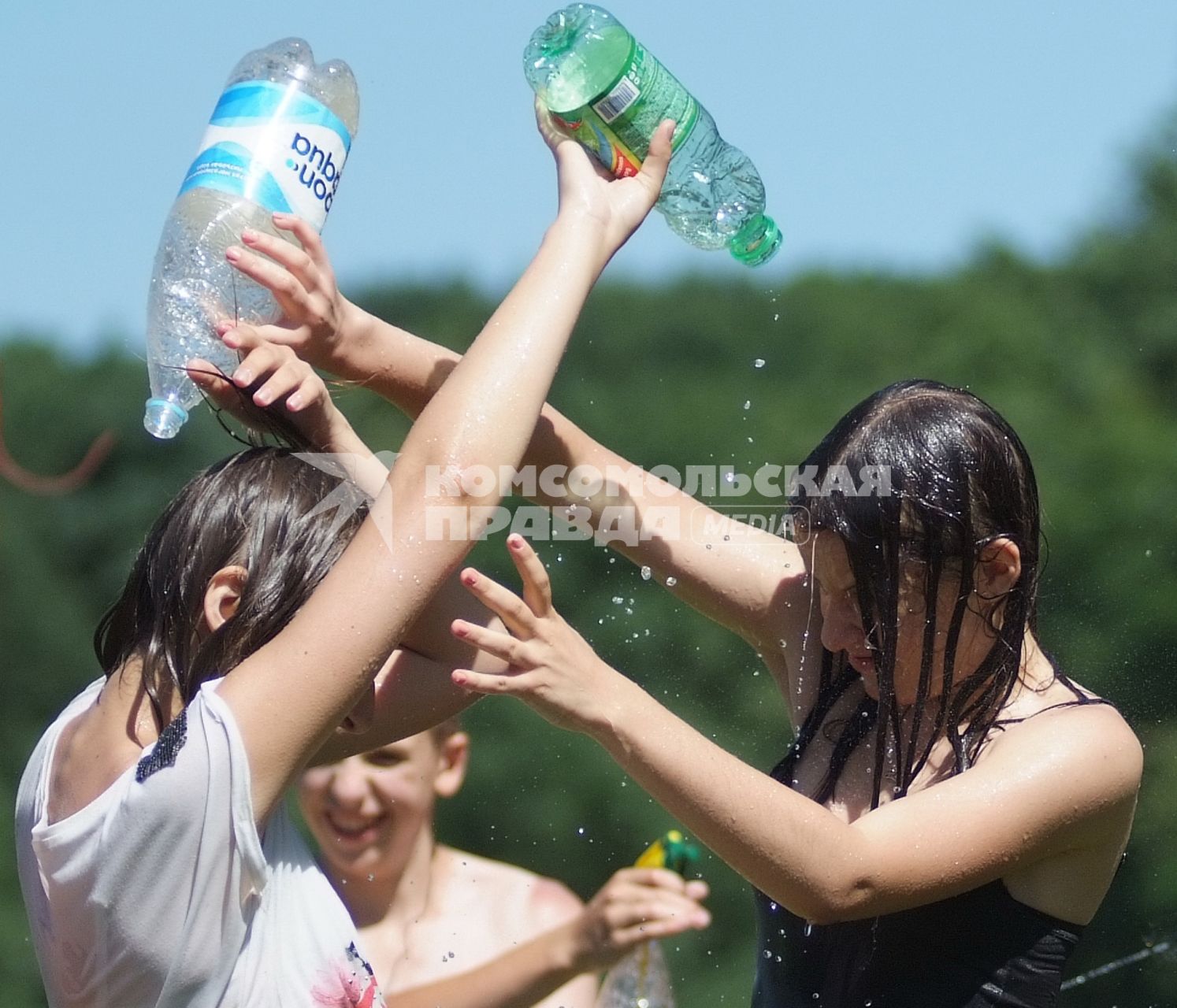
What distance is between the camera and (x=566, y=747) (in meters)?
9.06

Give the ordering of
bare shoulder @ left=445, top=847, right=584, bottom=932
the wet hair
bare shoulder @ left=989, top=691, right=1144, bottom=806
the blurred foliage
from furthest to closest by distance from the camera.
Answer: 1. the blurred foliage
2. bare shoulder @ left=445, top=847, right=584, bottom=932
3. the wet hair
4. bare shoulder @ left=989, top=691, right=1144, bottom=806

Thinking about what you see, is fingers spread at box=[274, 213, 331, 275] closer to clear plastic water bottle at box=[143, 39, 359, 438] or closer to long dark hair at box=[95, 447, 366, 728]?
clear plastic water bottle at box=[143, 39, 359, 438]

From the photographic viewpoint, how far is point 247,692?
1.89m

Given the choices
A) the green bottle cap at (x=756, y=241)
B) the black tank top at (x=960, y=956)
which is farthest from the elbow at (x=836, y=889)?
the green bottle cap at (x=756, y=241)

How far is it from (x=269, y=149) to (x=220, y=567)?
721 millimetres

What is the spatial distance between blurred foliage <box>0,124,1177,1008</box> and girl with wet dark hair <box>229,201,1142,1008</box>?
4.66 m

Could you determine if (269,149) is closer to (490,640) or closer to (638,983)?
(490,640)

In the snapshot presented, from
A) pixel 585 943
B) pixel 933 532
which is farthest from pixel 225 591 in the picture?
pixel 585 943

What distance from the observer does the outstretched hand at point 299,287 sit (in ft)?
7.66

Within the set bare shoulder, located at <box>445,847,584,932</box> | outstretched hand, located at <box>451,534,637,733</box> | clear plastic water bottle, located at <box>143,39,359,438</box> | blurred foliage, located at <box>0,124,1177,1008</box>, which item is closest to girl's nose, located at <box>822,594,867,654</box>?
outstretched hand, located at <box>451,534,637,733</box>

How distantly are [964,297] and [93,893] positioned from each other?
Answer: 11.2 metres

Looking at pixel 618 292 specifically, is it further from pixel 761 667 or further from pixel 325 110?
pixel 325 110

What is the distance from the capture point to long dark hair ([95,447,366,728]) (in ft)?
6.86

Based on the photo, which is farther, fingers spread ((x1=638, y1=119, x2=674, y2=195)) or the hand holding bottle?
fingers spread ((x1=638, y1=119, x2=674, y2=195))
